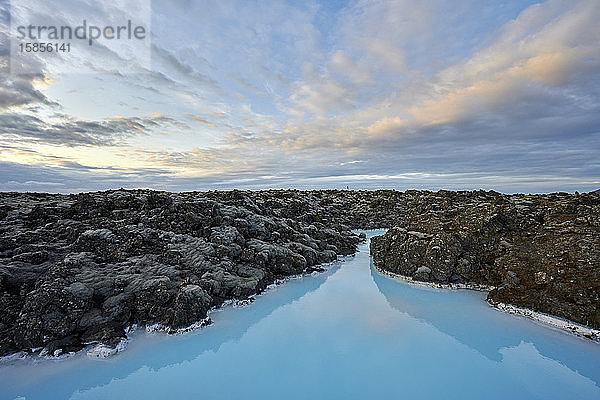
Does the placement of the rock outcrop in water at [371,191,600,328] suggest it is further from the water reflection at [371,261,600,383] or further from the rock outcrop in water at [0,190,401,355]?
the rock outcrop in water at [0,190,401,355]

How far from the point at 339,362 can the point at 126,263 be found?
13.6 metres

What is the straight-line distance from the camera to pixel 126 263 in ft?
55.8

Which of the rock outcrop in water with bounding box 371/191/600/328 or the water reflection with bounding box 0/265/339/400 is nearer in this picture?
the water reflection with bounding box 0/265/339/400

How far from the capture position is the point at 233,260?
69.2 ft

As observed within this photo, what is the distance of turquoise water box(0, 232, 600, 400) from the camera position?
995 centimetres

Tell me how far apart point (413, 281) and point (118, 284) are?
1964 cm

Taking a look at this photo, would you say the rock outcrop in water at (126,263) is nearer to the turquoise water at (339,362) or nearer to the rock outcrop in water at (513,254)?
the turquoise water at (339,362)

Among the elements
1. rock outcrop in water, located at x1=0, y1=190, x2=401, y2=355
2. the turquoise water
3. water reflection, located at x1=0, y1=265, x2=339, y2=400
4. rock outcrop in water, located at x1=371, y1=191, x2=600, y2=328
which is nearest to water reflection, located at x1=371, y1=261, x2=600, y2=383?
the turquoise water

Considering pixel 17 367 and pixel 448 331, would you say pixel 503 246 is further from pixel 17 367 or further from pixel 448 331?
pixel 17 367

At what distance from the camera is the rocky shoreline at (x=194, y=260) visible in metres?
13.0

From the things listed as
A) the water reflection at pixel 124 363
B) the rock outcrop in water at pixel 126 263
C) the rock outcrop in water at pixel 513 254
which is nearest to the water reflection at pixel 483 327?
the rock outcrop in water at pixel 513 254

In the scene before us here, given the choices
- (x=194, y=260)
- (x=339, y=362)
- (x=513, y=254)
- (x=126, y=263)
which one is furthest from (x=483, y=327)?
(x=126, y=263)

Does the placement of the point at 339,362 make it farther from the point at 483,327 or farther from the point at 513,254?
the point at 513,254

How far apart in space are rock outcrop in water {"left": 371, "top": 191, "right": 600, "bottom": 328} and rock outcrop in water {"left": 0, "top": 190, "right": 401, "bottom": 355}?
8848mm
